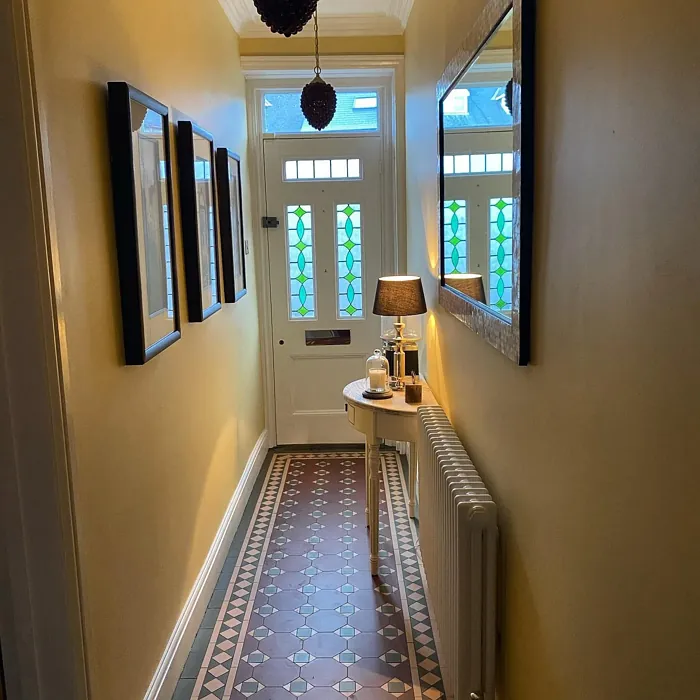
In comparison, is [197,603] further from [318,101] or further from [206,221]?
[318,101]

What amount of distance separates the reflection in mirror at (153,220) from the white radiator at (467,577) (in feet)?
3.22

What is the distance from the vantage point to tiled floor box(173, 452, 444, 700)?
2299mm

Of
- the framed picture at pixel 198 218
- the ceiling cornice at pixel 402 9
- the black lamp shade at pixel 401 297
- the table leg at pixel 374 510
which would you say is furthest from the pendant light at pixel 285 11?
the ceiling cornice at pixel 402 9

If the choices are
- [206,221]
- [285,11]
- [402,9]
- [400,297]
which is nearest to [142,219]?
[285,11]

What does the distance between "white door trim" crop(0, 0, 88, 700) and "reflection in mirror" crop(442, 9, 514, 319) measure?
3.37 ft

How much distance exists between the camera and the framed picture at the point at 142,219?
182 cm

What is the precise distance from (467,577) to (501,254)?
83cm

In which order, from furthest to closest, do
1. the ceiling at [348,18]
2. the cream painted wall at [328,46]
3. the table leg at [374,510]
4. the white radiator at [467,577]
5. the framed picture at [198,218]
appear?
the cream painted wall at [328,46]
the ceiling at [348,18]
the table leg at [374,510]
the framed picture at [198,218]
the white radiator at [467,577]

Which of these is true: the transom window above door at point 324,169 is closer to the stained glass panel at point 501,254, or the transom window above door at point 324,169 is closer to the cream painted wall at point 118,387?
the cream painted wall at point 118,387

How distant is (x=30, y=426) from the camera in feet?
4.90

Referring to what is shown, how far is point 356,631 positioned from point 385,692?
0.35 m

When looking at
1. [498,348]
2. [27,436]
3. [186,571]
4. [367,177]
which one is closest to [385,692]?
[186,571]

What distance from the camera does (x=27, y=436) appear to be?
150 cm

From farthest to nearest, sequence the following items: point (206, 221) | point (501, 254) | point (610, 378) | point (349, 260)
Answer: point (349, 260) < point (206, 221) < point (501, 254) < point (610, 378)
